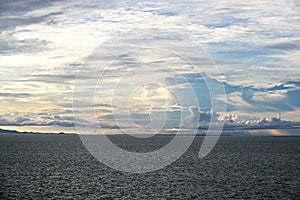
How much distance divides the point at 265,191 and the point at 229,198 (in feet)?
40.9

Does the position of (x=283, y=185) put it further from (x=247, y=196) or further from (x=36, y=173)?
(x=36, y=173)

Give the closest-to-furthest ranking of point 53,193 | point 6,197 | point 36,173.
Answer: point 6,197, point 53,193, point 36,173

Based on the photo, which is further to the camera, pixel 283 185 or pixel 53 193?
pixel 283 185

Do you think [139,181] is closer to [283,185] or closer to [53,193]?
[53,193]

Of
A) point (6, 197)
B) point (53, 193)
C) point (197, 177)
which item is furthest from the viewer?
point (197, 177)

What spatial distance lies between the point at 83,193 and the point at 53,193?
231 inches

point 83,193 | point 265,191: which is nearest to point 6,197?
point 83,193

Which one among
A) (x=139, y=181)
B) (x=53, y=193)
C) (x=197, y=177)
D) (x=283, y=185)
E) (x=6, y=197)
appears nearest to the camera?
(x=6, y=197)

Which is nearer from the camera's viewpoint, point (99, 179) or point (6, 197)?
point (6, 197)

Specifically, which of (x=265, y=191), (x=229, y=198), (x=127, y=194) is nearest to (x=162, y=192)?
(x=127, y=194)

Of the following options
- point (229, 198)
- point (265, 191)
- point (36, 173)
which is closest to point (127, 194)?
point (229, 198)

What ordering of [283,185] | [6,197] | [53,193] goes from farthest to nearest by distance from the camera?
[283,185] < [53,193] < [6,197]

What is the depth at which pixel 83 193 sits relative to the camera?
288 ft

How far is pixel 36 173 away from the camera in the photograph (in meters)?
126
